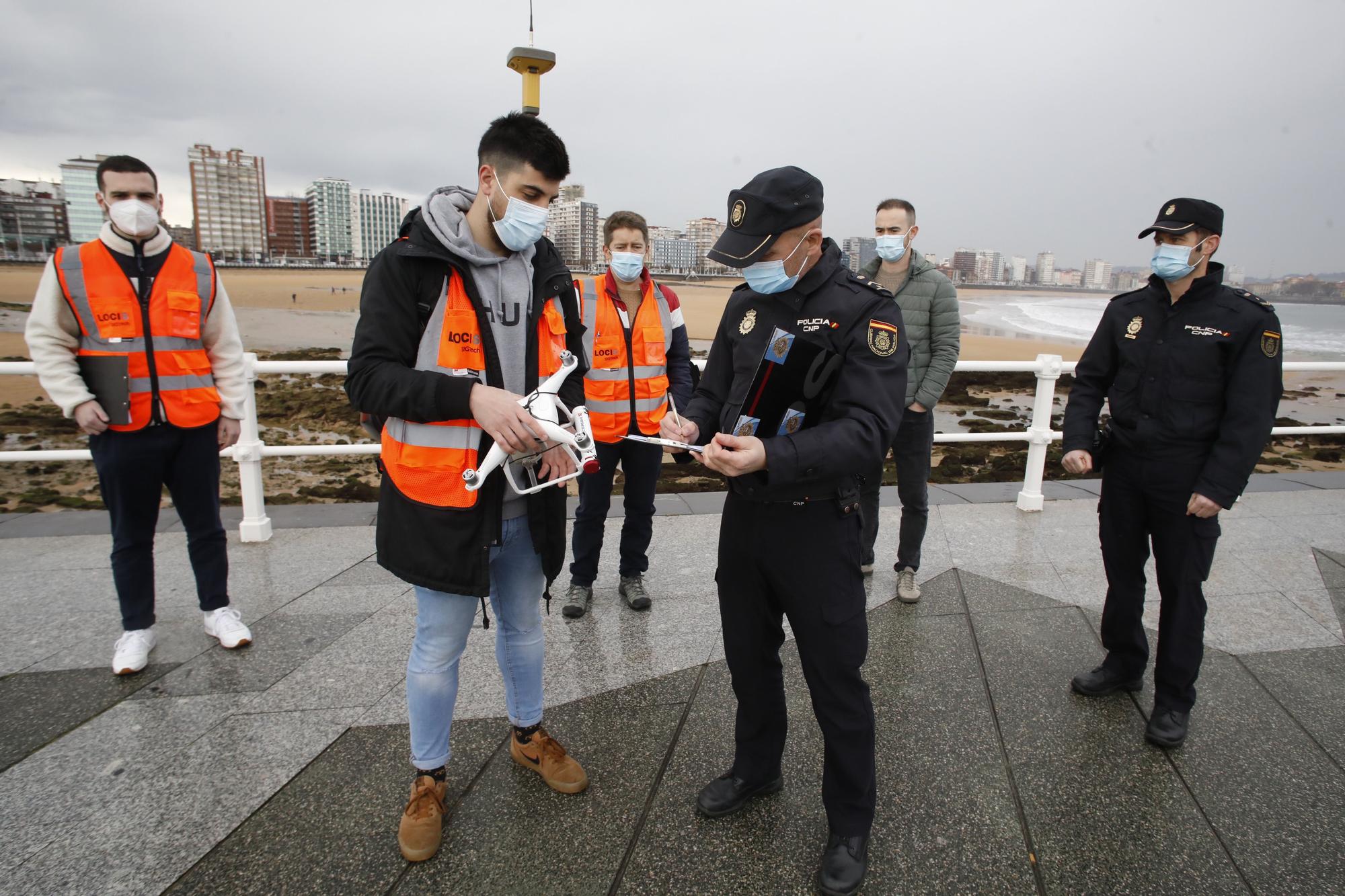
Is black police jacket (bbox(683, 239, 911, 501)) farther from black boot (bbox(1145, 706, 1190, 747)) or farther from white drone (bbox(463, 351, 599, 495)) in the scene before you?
black boot (bbox(1145, 706, 1190, 747))

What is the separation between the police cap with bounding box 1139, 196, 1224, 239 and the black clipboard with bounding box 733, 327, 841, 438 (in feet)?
5.71

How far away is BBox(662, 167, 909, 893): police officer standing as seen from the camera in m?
1.93

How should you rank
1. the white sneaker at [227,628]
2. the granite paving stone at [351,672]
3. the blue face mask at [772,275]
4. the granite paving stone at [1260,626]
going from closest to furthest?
the blue face mask at [772,275], the granite paving stone at [351,672], the white sneaker at [227,628], the granite paving stone at [1260,626]

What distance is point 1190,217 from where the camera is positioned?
2754 millimetres

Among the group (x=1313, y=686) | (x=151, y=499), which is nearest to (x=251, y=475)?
(x=151, y=499)

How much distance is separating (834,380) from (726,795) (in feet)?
4.39

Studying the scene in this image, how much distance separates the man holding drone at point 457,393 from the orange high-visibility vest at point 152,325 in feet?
5.29

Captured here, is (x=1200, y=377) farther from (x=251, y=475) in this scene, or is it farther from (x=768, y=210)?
(x=251, y=475)

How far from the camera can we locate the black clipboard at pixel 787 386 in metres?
1.98

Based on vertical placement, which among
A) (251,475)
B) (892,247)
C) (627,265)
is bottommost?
(251,475)

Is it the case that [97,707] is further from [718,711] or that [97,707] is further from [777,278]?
[777,278]

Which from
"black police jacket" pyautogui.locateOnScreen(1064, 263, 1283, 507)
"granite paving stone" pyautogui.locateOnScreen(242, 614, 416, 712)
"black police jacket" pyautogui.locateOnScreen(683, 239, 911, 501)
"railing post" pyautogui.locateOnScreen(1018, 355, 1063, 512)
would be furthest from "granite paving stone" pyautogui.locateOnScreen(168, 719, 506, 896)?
"railing post" pyautogui.locateOnScreen(1018, 355, 1063, 512)

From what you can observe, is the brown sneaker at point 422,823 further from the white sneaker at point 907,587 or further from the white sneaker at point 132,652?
the white sneaker at point 907,587

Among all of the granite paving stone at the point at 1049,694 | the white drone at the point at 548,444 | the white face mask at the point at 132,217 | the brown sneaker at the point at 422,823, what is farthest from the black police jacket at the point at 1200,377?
the white face mask at the point at 132,217
